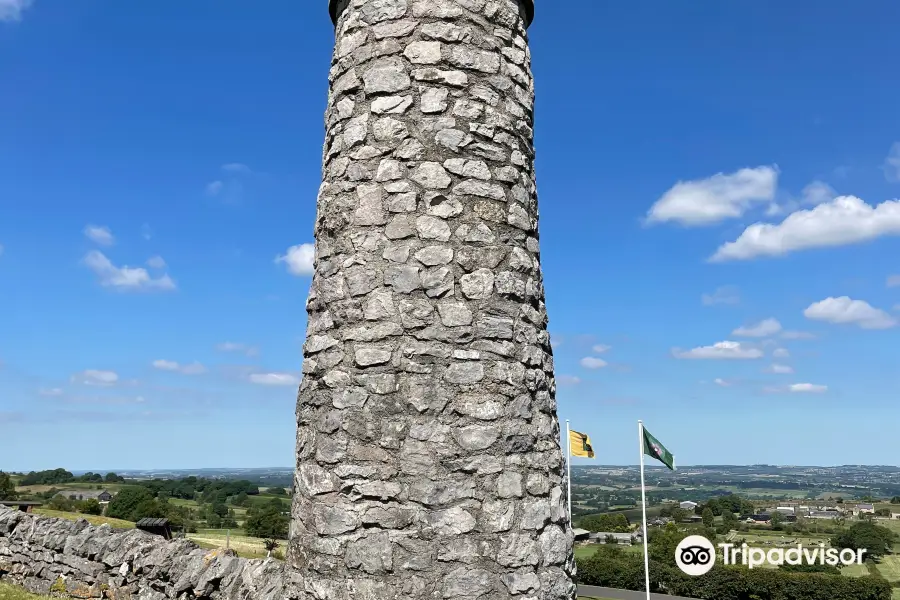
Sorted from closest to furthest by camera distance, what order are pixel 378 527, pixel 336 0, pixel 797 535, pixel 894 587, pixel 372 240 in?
1. pixel 378 527
2. pixel 372 240
3. pixel 336 0
4. pixel 894 587
5. pixel 797 535

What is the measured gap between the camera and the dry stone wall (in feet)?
18.1

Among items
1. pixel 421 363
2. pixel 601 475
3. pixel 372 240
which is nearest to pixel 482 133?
pixel 372 240

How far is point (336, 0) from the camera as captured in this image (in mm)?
5348

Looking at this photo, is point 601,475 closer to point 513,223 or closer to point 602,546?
point 602,546

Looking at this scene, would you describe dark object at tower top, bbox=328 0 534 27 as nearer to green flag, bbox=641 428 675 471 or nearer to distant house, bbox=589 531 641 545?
green flag, bbox=641 428 675 471

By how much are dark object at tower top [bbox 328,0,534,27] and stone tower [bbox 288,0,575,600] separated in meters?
0.28

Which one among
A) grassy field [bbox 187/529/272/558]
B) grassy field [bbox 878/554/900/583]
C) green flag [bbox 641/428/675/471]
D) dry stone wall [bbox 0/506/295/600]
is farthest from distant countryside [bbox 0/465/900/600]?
dry stone wall [bbox 0/506/295/600]

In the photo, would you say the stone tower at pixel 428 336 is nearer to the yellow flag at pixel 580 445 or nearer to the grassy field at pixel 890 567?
the yellow flag at pixel 580 445

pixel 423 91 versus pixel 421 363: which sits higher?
→ pixel 423 91

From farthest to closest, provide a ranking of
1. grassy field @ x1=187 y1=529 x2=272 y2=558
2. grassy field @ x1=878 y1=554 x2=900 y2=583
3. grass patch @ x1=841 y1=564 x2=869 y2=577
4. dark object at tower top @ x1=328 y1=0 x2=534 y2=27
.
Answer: grass patch @ x1=841 y1=564 x2=869 y2=577 < grassy field @ x1=878 y1=554 x2=900 y2=583 < grassy field @ x1=187 y1=529 x2=272 y2=558 < dark object at tower top @ x1=328 y1=0 x2=534 y2=27

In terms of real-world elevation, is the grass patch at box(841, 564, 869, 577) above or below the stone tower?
below

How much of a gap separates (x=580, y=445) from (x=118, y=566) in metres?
12.9

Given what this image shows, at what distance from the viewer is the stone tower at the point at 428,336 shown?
4.04 m

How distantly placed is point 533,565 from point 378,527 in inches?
38.9
